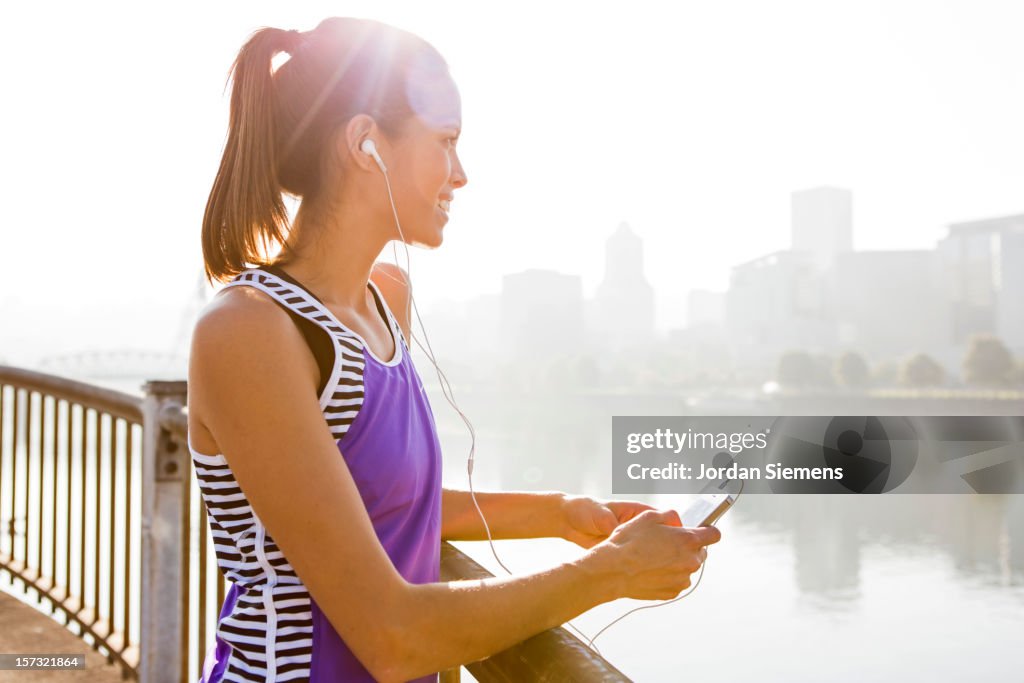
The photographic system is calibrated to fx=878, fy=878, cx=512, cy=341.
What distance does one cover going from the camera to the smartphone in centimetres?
84

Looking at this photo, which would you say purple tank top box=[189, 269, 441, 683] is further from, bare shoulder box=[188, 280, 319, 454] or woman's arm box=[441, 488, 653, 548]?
woman's arm box=[441, 488, 653, 548]

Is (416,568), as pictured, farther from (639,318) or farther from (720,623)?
(639,318)

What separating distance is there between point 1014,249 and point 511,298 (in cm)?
4126

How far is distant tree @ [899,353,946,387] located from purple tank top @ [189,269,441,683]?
70.2 metres

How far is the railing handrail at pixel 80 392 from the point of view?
208cm

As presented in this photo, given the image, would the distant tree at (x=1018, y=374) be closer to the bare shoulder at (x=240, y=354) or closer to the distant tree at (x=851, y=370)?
the distant tree at (x=851, y=370)

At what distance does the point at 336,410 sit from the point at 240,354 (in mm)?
100

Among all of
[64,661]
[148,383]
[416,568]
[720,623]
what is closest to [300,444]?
[416,568]

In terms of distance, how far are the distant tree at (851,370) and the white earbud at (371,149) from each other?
68845 millimetres

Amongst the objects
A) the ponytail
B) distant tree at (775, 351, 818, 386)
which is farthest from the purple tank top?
distant tree at (775, 351, 818, 386)

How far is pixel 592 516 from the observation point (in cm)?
104

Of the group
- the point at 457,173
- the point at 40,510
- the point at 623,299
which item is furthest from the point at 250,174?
the point at 623,299

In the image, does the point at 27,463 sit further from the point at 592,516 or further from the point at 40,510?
the point at 592,516

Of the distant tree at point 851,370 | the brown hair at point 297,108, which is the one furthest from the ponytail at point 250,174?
the distant tree at point 851,370
